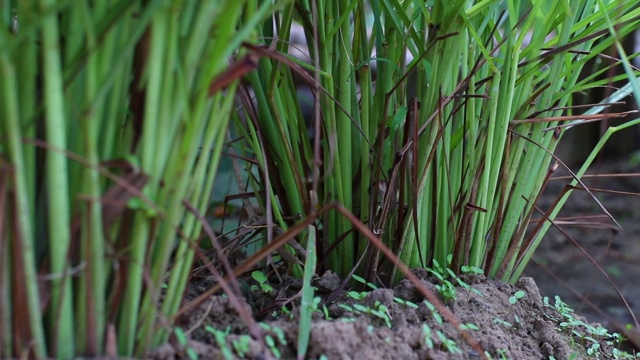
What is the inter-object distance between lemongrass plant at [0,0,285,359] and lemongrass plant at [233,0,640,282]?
0.28 m

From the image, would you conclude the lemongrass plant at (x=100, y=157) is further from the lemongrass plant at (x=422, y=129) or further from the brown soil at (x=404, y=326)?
the lemongrass plant at (x=422, y=129)

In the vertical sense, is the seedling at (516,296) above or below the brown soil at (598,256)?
above

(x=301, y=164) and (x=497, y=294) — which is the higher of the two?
(x=301, y=164)

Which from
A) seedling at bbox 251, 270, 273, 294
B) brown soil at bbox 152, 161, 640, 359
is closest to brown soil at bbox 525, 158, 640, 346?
brown soil at bbox 152, 161, 640, 359

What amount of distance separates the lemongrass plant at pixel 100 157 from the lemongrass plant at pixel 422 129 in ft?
0.91

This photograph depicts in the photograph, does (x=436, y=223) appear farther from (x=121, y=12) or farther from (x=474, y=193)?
(x=121, y=12)

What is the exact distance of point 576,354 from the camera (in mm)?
907

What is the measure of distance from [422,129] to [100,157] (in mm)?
438

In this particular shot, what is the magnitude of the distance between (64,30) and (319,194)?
446 mm

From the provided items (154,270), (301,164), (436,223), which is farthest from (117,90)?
(436,223)

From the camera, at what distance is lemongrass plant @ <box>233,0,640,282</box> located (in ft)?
2.87

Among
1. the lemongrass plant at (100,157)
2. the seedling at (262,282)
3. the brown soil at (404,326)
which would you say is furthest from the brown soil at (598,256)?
the lemongrass plant at (100,157)

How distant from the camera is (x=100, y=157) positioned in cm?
56

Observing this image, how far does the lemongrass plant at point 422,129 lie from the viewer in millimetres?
874
